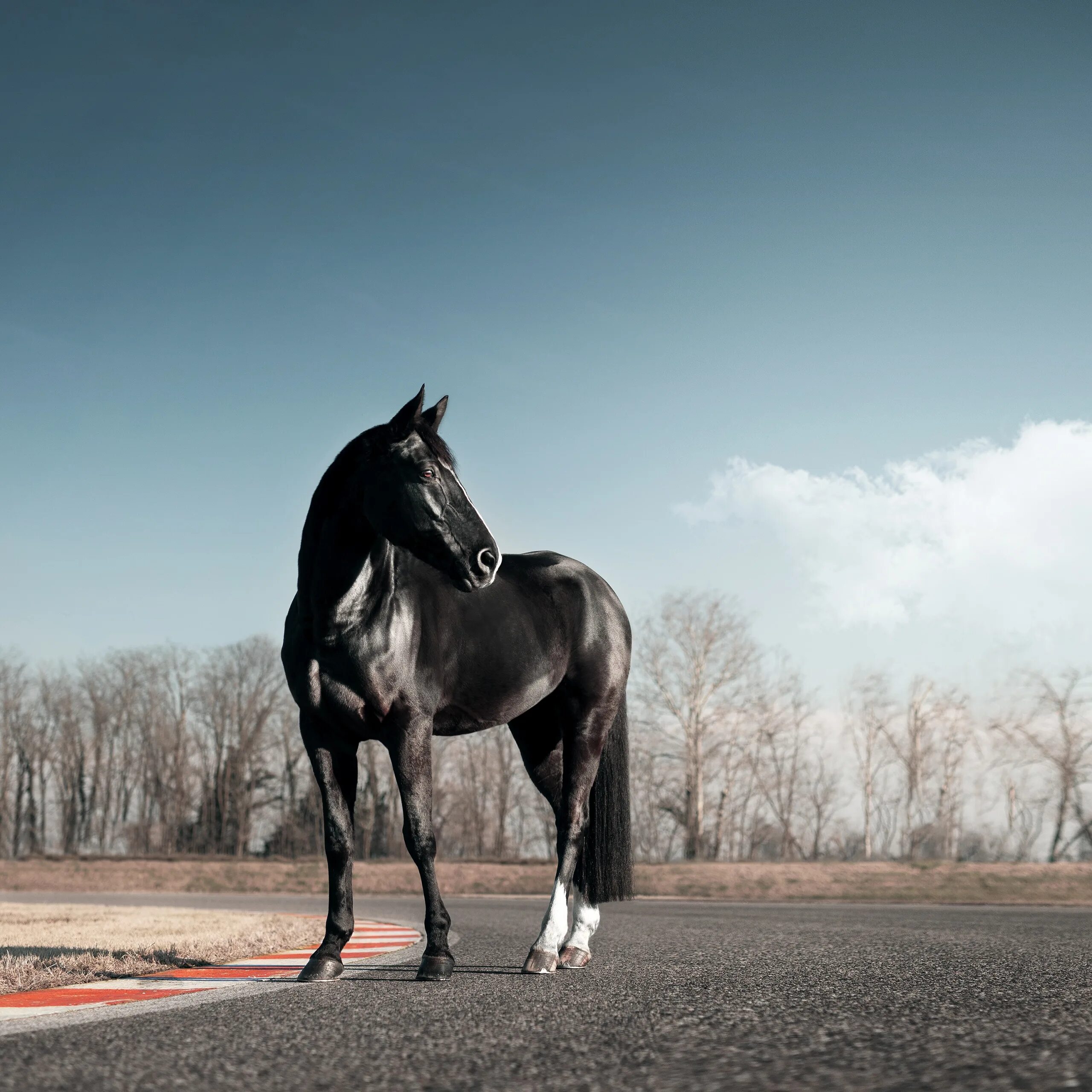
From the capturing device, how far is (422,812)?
491 centimetres

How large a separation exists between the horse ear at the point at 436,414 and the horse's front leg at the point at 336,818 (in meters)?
1.63

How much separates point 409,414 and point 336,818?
207 cm

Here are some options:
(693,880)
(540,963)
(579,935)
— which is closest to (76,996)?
(540,963)

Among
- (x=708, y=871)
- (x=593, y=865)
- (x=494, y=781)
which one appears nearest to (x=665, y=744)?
(x=708, y=871)

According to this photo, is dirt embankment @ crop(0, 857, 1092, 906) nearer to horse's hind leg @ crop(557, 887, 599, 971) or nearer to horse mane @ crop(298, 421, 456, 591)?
horse's hind leg @ crop(557, 887, 599, 971)

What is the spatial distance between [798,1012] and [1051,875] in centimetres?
2818

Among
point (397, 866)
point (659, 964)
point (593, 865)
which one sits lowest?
point (397, 866)

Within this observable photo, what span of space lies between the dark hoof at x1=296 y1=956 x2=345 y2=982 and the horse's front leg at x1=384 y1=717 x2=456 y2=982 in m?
0.40

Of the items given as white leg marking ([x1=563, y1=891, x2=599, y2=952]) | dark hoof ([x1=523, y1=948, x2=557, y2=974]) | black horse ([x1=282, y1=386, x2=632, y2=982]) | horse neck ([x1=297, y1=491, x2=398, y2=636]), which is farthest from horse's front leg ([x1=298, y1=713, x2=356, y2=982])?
white leg marking ([x1=563, y1=891, x2=599, y2=952])

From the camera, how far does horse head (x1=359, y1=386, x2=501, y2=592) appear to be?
4.94 metres

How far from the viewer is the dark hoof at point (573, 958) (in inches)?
206

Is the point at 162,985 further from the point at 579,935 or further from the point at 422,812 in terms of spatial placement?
the point at 579,935

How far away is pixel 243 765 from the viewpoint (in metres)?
54.9

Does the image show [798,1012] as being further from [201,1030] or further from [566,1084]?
[201,1030]
